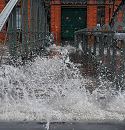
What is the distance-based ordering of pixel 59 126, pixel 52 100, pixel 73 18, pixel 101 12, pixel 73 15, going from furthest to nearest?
pixel 73 15
pixel 73 18
pixel 101 12
pixel 52 100
pixel 59 126

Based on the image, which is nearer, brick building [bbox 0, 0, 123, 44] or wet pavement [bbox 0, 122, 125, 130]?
wet pavement [bbox 0, 122, 125, 130]

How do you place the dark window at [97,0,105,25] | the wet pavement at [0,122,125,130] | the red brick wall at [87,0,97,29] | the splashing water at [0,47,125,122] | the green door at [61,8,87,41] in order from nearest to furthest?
the wet pavement at [0,122,125,130]
the splashing water at [0,47,125,122]
the dark window at [97,0,105,25]
the red brick wall at [87,0,97,29]
the green door at [61,8,87,41]

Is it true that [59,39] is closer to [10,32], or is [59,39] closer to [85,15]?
[85,15]

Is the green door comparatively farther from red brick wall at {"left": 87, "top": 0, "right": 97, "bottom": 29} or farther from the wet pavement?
the wet pavement

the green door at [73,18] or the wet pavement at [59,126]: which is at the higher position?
the wet pavement at [59,126]

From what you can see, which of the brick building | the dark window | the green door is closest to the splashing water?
the brick building

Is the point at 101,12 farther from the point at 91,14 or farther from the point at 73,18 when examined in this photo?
the point at 73,18

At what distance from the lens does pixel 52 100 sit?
633cm

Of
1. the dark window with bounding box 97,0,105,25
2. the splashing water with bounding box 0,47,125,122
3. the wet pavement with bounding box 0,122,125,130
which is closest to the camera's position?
the wet pavement with bounding box 0,122,125,130

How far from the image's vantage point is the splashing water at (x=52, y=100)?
5516 millimetres

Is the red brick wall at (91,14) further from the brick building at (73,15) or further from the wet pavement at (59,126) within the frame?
the wet pavement at (59,126)

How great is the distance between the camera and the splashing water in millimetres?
5516

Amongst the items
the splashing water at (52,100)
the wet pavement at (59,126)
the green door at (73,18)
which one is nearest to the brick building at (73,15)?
the green door at (73,18)

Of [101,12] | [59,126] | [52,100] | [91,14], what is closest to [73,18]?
[91,14]
